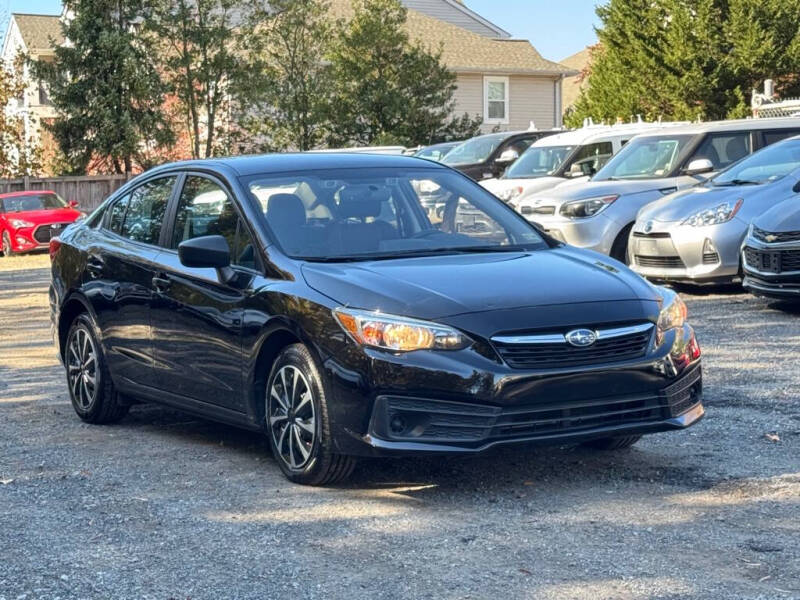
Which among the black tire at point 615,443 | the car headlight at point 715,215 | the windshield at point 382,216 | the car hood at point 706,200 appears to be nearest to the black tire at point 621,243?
the car hood at point 706,200

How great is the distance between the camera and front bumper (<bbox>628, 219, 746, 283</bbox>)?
1355 cm

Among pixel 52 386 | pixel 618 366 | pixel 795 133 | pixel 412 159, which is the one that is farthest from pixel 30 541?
pixel 795 133

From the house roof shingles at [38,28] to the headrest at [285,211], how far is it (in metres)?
54.6

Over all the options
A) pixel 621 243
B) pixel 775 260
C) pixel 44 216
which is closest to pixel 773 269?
pixel 775 260

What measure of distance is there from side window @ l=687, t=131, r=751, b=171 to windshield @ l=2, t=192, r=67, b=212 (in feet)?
66.7

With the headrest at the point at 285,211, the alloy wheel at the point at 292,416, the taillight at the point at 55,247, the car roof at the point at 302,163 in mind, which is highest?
the car roof at the point at 302,163

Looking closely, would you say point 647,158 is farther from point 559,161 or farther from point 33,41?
point 33,41

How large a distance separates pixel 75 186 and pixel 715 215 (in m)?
30.4

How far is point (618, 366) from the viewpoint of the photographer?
6.11m

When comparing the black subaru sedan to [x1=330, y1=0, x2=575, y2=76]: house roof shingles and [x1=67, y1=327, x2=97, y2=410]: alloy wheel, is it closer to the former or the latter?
[x1=67, y1=327, x2=97, y2=410]: alloy wheel

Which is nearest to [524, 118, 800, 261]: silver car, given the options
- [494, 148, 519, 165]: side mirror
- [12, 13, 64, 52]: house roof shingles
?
[494, 148, 519, 165]: side mirror

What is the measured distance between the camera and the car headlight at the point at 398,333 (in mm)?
6000

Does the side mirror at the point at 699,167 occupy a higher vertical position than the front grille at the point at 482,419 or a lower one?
higher

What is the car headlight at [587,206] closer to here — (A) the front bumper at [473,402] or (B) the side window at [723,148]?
(B) the side window at [723,148]
